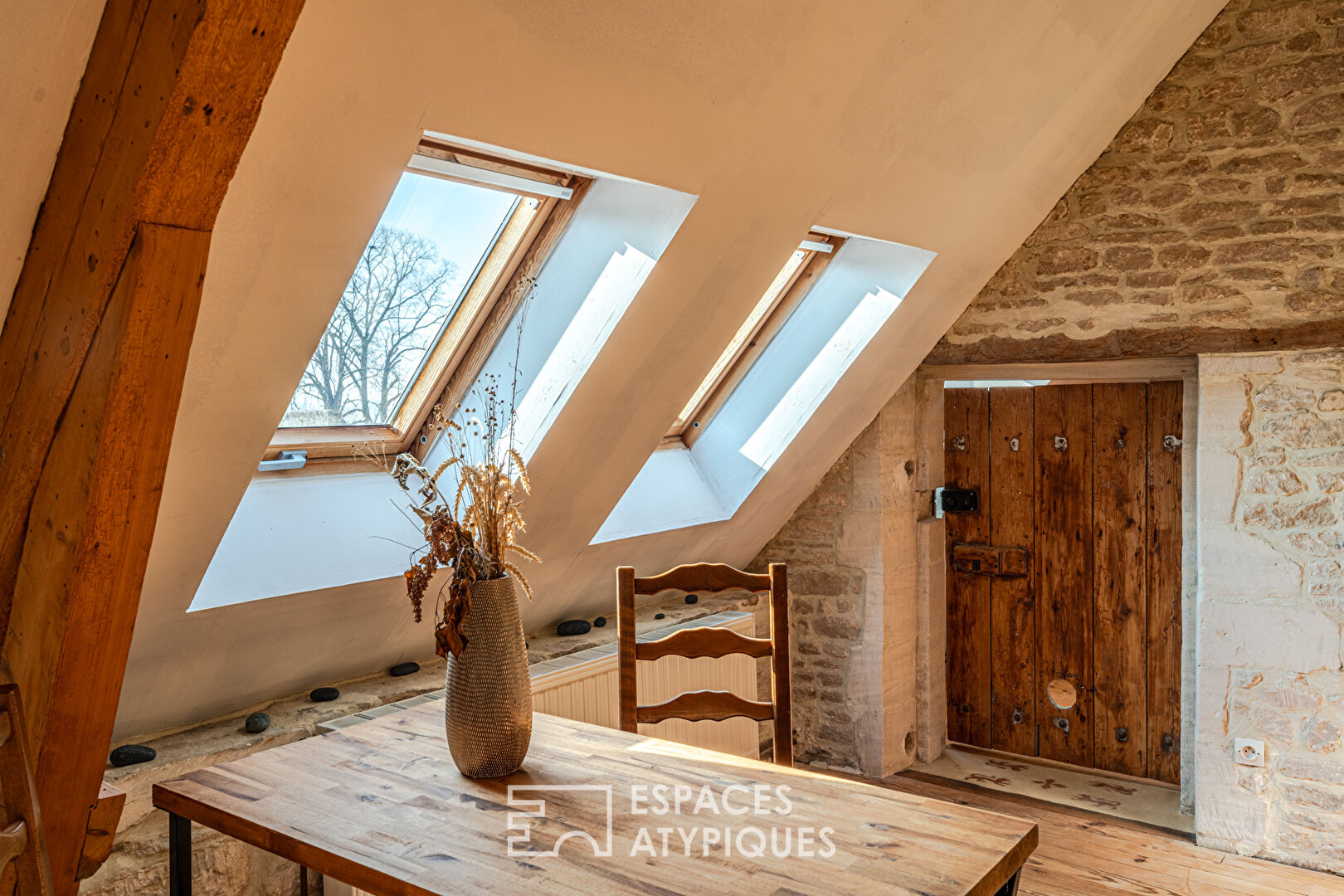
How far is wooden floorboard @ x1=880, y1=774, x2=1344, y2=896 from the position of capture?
3.17m

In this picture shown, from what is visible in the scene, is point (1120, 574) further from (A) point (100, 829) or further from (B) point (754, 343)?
(A) point (100, 829)

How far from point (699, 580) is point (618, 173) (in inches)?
40.4

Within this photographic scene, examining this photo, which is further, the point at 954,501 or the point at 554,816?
the point at 954,501

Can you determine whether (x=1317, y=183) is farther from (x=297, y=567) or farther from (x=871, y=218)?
(x=297, y=567)

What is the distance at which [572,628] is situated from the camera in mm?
3537

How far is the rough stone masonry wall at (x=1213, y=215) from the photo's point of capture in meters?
3.26

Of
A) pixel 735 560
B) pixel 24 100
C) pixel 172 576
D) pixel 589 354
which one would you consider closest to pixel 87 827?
pixel 172 576

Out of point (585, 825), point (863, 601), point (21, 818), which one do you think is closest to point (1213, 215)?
point (863, 601)

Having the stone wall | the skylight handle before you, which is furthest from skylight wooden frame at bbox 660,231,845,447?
the skylight handle

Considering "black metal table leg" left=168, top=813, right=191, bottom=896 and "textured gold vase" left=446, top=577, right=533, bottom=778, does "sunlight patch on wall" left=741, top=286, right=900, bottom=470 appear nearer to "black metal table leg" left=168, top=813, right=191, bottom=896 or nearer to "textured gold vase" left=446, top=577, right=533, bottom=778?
"textured gold vase" left=446, top=577, right=533, bottom=778

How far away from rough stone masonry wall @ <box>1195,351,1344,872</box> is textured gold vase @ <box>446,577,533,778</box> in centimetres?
263

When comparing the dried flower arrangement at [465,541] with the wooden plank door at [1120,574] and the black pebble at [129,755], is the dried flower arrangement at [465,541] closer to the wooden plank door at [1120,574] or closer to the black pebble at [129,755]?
the black pebble at [129,755]

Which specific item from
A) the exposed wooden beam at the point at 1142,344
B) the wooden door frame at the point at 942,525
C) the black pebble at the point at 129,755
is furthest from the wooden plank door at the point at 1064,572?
the black pebble at the point at 129,755

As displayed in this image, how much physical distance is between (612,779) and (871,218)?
5.76 feet
